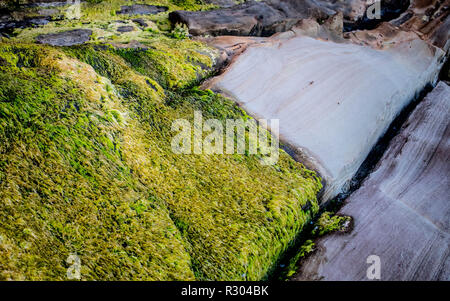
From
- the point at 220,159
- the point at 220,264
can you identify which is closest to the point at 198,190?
the point at 220,159

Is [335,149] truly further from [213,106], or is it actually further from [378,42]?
[378,42]

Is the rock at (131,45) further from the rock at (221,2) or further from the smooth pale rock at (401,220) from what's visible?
the rock at (221,2)

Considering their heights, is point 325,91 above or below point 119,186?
above

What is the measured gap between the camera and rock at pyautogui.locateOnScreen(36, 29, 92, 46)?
163 inches

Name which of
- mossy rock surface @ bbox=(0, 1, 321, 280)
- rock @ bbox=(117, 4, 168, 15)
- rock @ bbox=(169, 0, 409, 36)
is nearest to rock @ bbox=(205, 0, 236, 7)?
rock @ bbox=(169, 0, 409, 36)

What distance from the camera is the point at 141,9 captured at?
5.94 meters

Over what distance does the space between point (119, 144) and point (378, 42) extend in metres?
4.93

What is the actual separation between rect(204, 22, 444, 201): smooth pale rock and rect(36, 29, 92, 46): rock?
228 centimetres

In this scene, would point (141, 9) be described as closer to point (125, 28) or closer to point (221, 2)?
point (125, 28)

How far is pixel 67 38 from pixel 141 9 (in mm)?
2159

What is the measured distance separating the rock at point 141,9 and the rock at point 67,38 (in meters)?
1.48

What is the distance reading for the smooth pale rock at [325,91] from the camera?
305cm

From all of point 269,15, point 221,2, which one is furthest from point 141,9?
point 269,15

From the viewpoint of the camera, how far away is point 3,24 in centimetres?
487
